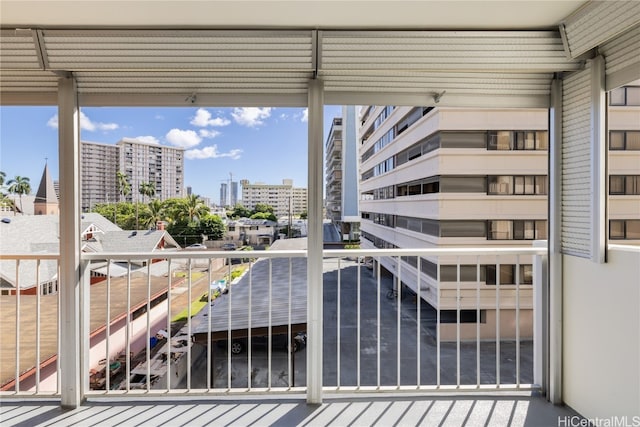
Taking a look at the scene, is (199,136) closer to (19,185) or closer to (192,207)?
A: (192,207)

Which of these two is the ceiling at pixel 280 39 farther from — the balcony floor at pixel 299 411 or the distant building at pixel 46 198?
the balcony floor at pixel 299 411

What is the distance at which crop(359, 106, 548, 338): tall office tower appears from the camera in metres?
2.63

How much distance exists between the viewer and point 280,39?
Answer: 5.55ft

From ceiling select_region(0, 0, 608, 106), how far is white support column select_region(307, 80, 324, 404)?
24 centimetres

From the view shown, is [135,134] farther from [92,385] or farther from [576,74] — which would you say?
[576,74]

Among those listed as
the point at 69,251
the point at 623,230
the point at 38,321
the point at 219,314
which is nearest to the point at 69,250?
the point at 69,251

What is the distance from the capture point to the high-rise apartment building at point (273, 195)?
2.00 metres

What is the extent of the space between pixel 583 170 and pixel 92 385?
141 inches

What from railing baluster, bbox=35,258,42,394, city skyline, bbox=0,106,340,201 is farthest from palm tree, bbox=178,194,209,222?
railing baluster, bbox=35,258,42,394

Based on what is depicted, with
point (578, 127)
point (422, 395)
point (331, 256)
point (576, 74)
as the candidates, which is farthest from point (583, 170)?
point (422, 395)

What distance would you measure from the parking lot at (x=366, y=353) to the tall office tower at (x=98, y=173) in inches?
52.4

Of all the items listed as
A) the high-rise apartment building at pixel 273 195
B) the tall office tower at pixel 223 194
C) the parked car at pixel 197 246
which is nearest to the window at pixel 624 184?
the high-rise apartment building at pixel 273 195

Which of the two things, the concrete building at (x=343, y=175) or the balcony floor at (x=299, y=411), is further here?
the concrete building at (x=343, y=175)

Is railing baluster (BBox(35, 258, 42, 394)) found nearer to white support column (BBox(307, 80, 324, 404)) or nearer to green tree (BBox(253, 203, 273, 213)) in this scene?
green tree (BBox(253, 203, 273, 213))
